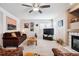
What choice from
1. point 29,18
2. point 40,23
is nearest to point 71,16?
point 40,23

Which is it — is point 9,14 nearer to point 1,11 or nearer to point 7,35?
point 1,11

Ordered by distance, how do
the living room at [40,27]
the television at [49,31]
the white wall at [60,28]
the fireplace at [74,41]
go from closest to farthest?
the living room at [40,27] → the white wall at [60,28] → the television at [49,31] → the fireplace at [74,41]

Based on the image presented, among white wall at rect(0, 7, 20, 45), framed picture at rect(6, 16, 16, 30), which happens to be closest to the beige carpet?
framed picture at rect(6, 16, 16, 30)

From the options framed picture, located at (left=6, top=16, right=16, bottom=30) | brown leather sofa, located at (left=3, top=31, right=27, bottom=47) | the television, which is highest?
framed picture, located at (left=6, top=16, right=16, bottom=30)

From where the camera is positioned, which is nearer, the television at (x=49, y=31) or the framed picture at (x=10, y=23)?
the framed picture at (x=10, y=23)

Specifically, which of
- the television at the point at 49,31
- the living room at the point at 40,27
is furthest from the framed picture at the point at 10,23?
the television at the point at 49,31

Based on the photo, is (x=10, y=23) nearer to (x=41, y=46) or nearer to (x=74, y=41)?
(x=41, y=46)

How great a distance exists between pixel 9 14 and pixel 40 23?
0.91 m

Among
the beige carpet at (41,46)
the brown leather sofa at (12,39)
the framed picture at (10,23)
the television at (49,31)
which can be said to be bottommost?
the beige carpet at (41,46)

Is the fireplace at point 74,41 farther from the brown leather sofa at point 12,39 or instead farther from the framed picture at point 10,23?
the framed picture at point 10,23

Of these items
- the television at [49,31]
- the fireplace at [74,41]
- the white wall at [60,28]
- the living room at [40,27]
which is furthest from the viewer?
the fireplace at [74,41]

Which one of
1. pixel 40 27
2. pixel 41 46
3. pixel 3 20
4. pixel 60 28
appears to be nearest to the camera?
pixel 60 28

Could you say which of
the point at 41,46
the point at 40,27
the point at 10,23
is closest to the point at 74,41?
the point at 41,46

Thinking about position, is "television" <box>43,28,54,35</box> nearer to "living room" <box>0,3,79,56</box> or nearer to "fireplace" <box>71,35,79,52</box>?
"living room" <box>0,3,79,56</box>
